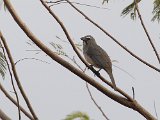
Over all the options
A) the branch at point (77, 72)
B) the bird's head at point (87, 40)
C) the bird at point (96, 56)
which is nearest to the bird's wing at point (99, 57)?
the bird at point (96, 56)

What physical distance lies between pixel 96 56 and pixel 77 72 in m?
2.92

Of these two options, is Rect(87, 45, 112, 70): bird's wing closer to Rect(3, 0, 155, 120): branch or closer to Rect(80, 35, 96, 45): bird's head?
Rect(80, 35, 96, 45): bird's head

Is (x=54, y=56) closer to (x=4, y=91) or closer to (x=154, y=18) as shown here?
(x=4, y=91)

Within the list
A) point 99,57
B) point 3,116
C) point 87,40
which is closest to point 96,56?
point 99,57

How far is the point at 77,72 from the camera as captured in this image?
7.84 ft

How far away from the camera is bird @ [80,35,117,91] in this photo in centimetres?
492

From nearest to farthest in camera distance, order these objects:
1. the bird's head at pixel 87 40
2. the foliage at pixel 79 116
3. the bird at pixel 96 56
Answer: the foliage at pixel 79 116 < the bird at pixel 96 56 < the bird's head at pixel 87 40

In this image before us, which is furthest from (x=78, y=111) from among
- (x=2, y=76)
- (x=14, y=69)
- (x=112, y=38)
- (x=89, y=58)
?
(x=89, y=58)

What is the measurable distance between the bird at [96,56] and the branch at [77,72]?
2001mm

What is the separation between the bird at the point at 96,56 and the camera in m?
4.92

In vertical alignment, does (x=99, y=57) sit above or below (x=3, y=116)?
above

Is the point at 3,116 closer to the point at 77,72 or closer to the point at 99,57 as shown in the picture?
the point at 77,72

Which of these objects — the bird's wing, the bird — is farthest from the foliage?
the bird's wing

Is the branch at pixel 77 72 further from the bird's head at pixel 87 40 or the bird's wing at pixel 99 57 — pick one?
the bird's head at pixel 87 40
